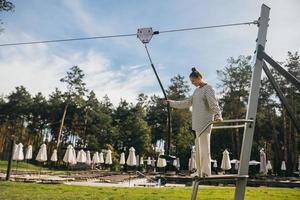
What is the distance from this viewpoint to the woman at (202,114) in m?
5.42

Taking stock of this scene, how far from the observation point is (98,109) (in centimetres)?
7225

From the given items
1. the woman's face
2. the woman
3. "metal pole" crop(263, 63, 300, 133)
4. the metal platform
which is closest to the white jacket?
the woman

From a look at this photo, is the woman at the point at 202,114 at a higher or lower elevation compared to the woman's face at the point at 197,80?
lower

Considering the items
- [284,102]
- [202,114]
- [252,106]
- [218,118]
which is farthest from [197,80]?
[284,102]

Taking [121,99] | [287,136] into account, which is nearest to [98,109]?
[121,99]

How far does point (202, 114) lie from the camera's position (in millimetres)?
5754

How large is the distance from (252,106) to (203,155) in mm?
1063

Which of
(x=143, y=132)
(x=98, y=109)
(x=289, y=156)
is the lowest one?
(x=289, y=156)

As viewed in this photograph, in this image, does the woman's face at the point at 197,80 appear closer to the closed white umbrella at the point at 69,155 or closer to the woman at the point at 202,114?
the woman at the point at 202,114

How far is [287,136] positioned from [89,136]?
1358 inches

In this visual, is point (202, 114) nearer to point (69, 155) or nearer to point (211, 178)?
point (211, 178)

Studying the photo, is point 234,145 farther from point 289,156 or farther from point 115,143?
point 115,143

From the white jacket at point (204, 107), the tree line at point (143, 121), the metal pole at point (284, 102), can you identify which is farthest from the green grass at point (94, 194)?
the tree line at point (143, 121)

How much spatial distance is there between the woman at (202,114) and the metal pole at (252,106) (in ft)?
1.54
